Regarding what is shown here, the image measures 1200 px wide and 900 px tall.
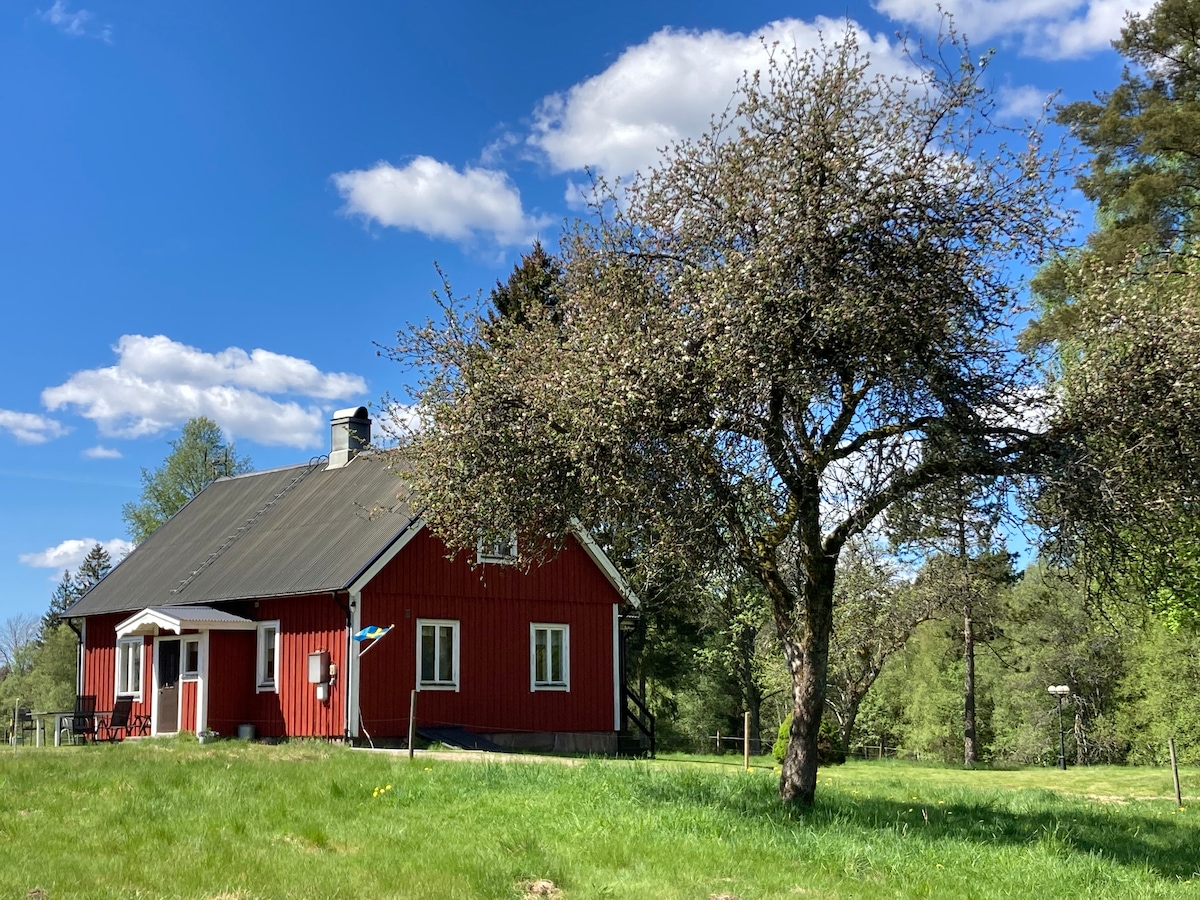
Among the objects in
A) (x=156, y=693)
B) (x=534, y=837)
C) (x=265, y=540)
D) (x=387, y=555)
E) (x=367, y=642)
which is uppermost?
(x=265, y=540)

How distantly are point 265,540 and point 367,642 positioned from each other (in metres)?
5.77

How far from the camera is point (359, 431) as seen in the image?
1190 inches

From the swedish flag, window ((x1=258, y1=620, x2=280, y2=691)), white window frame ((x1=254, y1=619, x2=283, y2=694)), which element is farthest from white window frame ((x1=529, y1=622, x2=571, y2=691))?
window ((x1=258, y1=620, x2=280, y2=691))

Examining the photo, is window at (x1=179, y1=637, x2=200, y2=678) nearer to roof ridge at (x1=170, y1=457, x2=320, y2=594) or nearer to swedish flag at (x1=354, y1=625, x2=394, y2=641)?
roof ridge at (x1=170, y1=457, x2=320, y2=594)

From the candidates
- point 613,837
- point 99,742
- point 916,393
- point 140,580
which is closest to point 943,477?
point 916,393

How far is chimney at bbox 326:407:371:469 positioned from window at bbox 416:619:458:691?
705 centimetres

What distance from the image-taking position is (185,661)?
2559cm

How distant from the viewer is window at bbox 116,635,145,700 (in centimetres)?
2750

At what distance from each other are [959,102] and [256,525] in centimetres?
2235

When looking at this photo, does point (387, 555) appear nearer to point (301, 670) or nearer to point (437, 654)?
point (437, 654)

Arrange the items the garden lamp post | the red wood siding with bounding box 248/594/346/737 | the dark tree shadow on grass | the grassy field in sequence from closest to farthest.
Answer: the grassy field < the dark tree shadow on grass < the red wood siding with bounding box 248/594/346/737 < the garden lamp post

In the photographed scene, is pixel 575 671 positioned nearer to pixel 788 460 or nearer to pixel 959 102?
pixel 788 460

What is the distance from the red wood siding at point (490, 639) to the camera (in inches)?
932

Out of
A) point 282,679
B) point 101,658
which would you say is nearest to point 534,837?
point 282,679
